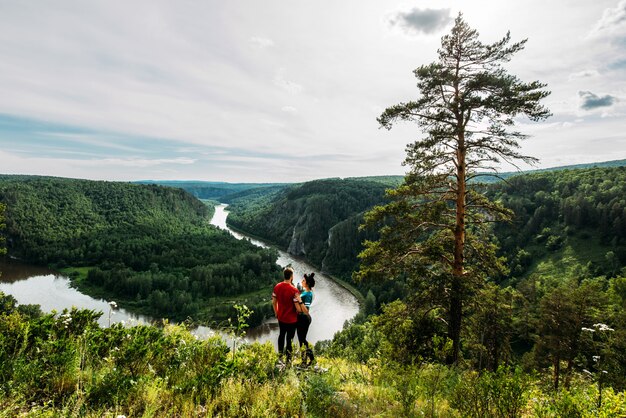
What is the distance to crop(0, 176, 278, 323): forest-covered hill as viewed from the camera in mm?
72363

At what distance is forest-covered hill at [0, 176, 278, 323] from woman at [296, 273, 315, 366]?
5417 cm

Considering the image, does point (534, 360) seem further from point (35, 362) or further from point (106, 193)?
point (106, 193)

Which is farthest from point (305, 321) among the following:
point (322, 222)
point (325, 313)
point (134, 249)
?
point (322, 222)

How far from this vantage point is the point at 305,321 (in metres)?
6.84

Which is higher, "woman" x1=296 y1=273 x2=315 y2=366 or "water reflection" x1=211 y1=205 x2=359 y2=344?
"woman" x1=296 y1=273 x2=315 y2=366

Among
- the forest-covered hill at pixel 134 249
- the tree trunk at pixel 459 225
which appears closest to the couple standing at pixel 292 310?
the tree trunk at pixel 459 225

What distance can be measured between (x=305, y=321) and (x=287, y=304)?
1.77ft

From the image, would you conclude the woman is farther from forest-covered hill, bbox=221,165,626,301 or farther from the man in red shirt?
forest-covered hill, bbox=221,165,626,301

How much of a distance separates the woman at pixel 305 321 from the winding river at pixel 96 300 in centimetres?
4729

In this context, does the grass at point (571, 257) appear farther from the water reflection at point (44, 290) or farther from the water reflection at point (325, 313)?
the water reflection at point (44, 290)

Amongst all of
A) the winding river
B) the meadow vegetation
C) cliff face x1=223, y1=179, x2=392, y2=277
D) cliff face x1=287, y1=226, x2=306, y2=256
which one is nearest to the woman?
the meadow vegetation

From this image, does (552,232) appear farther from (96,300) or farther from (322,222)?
(96,300)

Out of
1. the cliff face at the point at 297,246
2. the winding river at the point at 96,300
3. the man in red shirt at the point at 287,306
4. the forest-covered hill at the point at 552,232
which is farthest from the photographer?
the cliff face at the point at 297,246

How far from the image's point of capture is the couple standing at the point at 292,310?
22.3 ft
